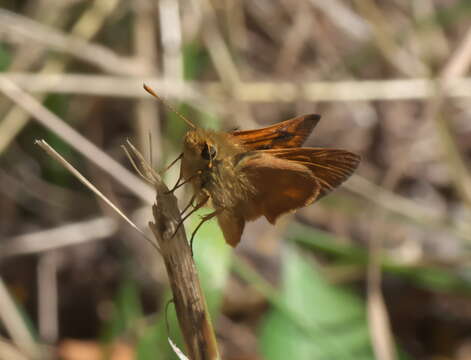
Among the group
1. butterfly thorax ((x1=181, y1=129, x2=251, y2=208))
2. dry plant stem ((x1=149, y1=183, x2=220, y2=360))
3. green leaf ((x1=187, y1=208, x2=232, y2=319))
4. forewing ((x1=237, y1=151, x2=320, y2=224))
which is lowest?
dry plant stem ((x1=149, y1=183, x2=220, y2=360))

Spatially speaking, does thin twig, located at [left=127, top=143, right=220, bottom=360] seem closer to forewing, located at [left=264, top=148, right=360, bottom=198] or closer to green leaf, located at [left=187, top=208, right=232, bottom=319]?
forewing, located at [left=264, top=148, right=360, bottom=198]

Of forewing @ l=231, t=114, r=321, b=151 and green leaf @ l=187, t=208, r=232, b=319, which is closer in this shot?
forewing @ l=231, t=114, r=321, b=151

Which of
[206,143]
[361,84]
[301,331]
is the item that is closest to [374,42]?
[361,84]

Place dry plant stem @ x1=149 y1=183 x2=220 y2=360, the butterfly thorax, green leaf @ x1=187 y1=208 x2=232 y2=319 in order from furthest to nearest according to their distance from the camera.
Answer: green leaf @ x1=187 y1=208 x2=232 y2=319
the butterfly thorax
dry plant stem @ x1=149 y1=183 x2=220 y2=360

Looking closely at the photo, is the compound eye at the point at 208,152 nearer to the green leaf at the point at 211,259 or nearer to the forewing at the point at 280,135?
the forewing at the point at 280,135

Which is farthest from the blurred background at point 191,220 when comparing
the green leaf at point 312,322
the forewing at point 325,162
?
the forewing at point 325,162

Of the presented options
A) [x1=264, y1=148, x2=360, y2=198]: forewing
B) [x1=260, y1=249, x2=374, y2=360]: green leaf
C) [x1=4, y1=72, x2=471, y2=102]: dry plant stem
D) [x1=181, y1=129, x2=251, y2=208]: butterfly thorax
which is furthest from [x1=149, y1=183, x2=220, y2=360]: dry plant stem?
[x1=4, y1=72, x2=471, y2=102]: dry plant stem

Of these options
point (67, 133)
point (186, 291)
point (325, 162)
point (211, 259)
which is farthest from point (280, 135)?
point (67, 133)

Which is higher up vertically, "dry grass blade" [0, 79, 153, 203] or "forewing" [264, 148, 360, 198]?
"dry grass blade" [0, 79, 153, 203]

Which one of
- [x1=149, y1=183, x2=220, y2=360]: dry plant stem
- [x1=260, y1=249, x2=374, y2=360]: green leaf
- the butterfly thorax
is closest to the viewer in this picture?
[x1=149, y1=183, x2=220, y2=360]: dry plant stem
